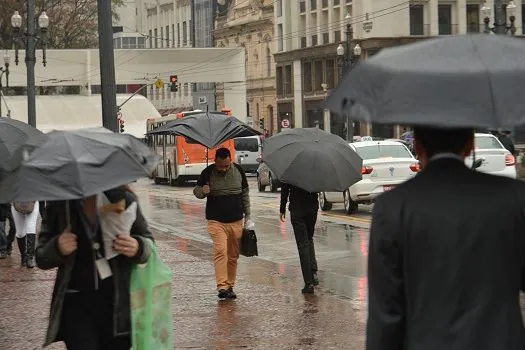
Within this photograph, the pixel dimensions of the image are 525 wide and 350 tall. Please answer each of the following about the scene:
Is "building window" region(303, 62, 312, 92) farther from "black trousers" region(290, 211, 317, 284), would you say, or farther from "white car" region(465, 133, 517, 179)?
"black trousers" region(290, 211, 317, 284)

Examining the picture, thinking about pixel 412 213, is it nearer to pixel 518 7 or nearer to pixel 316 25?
pixel 518 7

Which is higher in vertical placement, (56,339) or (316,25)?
(316,25)

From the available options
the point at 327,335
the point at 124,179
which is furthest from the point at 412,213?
the point at 327,335

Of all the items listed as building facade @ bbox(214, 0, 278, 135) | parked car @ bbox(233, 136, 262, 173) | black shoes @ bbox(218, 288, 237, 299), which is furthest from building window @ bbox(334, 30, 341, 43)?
black shoes @ bbox(218, 288, 237, 299)

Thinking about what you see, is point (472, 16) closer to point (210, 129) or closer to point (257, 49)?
point (257, 49)

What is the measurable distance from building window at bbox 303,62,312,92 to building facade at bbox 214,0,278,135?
684 centimetres

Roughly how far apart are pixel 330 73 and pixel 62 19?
2671 centimetres

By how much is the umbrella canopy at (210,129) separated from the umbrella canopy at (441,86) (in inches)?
376

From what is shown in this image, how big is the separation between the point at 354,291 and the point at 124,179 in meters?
7.93

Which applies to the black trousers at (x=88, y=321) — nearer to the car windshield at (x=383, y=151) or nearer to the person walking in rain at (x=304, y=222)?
the person walking in rain at (x=304, y=222)

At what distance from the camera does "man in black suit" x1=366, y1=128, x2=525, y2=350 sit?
4.16m

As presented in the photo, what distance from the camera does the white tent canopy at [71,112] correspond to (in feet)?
203

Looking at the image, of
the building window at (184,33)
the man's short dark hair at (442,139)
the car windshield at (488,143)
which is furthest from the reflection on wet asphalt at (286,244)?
the building window at (184,33)

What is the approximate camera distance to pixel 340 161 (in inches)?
546
